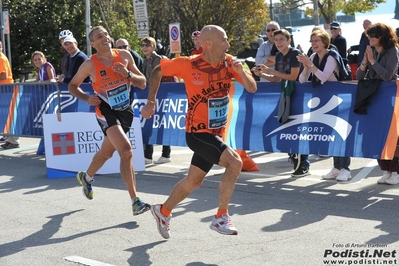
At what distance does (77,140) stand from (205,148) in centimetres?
500

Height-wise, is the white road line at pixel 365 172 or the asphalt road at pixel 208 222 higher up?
the asphalt road at pixel 208 222

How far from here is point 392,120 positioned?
9000 millimetres

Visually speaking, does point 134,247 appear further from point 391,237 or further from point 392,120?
point 392,120

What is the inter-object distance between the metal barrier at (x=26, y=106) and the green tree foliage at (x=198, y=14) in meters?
21.5

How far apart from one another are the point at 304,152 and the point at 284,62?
1198 mm

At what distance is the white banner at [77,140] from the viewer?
446 inches

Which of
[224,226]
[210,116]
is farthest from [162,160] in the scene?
[224,226]

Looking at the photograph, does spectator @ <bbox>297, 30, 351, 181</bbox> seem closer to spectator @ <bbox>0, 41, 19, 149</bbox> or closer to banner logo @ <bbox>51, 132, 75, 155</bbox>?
banner logo @ <bbox>51, 132, 75, 155</bbox>

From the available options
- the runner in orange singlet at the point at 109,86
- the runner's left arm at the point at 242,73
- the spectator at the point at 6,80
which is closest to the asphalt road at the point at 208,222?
the runner in orange singlet at the point at 109,86

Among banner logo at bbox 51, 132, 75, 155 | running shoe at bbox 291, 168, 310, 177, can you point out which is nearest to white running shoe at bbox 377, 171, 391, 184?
running shoe at bbox 291, 168, 310, 177

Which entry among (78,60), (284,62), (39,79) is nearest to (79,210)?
(284,62)

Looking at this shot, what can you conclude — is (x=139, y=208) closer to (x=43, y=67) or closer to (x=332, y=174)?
(x=332, y=174)

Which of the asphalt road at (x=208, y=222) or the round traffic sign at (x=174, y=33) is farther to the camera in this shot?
the round traffic sign at (x=174, y=33)

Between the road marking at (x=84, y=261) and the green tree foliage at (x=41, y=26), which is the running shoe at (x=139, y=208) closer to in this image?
the road marking at (x=84, y=261)
